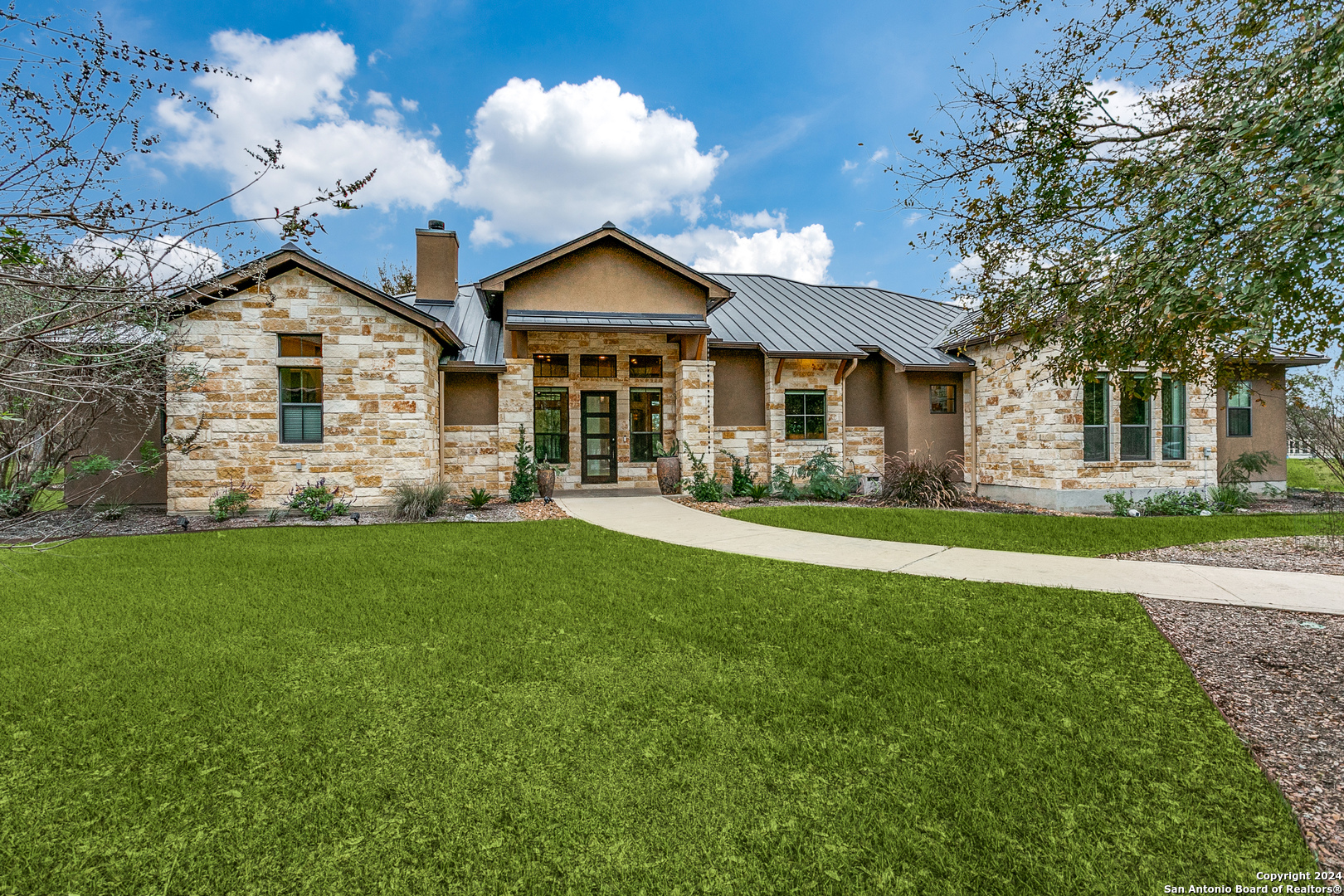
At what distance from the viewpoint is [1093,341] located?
4.25m

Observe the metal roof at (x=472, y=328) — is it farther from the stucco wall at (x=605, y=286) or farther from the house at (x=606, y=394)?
the stucco wall at (x=605, y=286)

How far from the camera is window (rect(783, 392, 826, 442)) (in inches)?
562

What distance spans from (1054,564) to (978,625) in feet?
9.10

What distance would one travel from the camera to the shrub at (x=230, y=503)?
979 centimetres

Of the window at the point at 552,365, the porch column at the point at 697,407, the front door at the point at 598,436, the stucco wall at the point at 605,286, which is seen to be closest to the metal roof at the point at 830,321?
the porch column at the point at 697,407

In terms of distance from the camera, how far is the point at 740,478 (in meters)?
13.1

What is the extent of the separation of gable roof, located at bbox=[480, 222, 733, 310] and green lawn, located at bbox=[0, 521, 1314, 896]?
28.5 feet

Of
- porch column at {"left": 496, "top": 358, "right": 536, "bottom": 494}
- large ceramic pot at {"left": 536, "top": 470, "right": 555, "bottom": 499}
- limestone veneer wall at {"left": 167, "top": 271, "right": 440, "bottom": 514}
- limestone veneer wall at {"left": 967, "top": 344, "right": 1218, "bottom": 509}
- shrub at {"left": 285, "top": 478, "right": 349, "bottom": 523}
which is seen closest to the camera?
shrub at {"left": 285, "top": 478, "right": 349, "bottom": 523}

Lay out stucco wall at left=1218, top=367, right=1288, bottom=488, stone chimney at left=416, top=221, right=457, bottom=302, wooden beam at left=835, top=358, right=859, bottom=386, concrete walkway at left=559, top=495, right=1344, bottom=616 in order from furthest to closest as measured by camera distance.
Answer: stone chimney at left=416, top=221, right=457, bottom=302 → wooden beam at left=835, top=358, right=859, bottom=386 → stucco wall at left=1218, top=367, right=1288, bottom=488 → concrete walkway at left=559, top=495, right=1344, bottom=616

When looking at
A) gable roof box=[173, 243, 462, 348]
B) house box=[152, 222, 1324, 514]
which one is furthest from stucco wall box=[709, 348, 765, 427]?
gable roof box=[173, 243, 462, 348]

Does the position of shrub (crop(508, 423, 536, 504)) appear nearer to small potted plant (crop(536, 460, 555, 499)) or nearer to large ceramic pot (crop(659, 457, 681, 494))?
small potted plant (crop(536, 460, 555, 499))

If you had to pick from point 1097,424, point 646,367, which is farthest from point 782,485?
point 1097,424

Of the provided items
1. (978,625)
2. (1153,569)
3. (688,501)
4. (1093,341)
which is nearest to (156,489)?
(688,501)

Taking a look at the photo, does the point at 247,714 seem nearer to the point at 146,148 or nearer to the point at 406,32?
the point at 146,148
